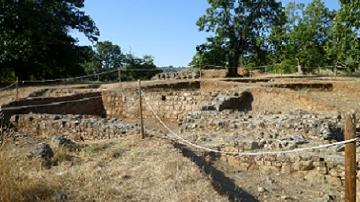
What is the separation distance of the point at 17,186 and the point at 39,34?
2110 cm

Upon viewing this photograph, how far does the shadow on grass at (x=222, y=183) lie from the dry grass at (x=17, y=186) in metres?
2.35

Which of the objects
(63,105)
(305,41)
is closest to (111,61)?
(305,41)

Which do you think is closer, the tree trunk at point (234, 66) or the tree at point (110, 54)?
the tree trunk at point (234, 66)

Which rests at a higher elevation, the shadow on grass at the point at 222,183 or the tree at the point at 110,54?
the tree at the point at 110,54

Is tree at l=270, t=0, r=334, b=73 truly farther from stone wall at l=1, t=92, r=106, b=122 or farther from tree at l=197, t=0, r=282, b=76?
stone wall at l=1, t=92, r=106, b=122

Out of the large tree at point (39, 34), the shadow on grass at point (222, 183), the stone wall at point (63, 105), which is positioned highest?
the large tree at point (39, 34)

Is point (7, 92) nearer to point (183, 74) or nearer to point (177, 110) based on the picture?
point (177, 110)

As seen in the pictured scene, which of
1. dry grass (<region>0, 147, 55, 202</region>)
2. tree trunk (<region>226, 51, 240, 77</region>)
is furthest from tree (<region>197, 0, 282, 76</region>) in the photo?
dry grass (<region>0, 147, 55, 202</region>)

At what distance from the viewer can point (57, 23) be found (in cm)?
2595

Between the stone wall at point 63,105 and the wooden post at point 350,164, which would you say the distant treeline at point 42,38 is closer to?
the stone wall at point 63,105

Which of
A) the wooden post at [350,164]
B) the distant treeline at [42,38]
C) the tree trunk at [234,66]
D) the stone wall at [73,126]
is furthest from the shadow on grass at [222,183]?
the tree trunk at [234,66]

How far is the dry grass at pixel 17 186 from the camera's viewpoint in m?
4.96

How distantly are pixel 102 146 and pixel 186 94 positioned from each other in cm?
937

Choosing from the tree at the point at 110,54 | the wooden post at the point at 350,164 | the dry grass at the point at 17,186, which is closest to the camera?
the wooden post at the point at 350,164
